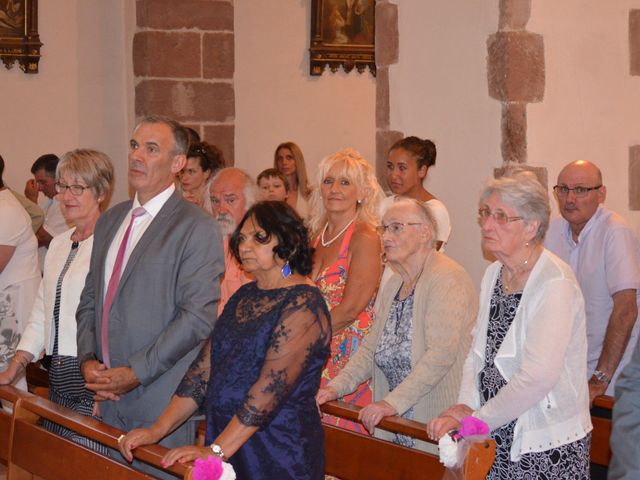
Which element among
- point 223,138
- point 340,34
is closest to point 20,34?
point 223,138

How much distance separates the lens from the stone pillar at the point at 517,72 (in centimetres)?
462

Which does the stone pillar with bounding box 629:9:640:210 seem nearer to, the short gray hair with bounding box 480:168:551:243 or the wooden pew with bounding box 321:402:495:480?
the short gray hair with bounding box 480:168:551:243

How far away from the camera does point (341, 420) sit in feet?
13.3

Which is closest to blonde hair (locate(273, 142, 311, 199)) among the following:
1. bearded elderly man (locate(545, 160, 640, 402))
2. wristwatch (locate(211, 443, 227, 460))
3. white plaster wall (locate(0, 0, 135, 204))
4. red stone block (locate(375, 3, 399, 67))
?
white plaster wall (locate(0, 0, 135, 204))

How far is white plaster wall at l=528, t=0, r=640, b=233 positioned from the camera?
15.3 feet

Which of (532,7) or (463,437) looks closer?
(463,437)

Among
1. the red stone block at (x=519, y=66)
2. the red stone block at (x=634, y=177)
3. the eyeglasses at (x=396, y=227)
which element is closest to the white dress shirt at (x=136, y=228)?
the eyeglasses at (x=396, y=227)

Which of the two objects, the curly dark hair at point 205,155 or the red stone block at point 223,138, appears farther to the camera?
the red stone block at point 223,138

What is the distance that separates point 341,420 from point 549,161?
4.99 feet

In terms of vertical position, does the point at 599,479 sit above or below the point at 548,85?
below

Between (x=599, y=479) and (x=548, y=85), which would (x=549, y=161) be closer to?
(x=548, y=85)

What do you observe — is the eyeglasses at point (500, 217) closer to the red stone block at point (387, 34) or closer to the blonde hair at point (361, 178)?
the blonde hair at point (361, 178)

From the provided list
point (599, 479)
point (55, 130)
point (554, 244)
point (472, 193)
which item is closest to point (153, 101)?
point (55, 130)

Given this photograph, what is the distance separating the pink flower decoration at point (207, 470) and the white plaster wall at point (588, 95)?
252cm
